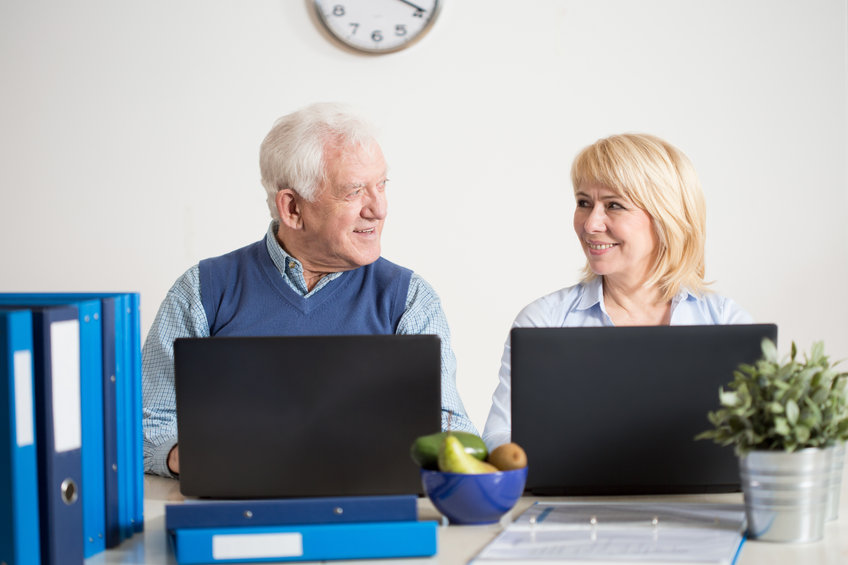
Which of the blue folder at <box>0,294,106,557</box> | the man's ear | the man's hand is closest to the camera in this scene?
the blue folder at <box>0,294,106,557</box>

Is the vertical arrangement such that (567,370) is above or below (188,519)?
above

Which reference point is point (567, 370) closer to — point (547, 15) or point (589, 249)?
point (589, 249)

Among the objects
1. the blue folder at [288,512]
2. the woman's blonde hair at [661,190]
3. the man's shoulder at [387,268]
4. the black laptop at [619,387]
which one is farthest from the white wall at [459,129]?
the blue folder at [288,512]

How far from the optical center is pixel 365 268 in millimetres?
2178

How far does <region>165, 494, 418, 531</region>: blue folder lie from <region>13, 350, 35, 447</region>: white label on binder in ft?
0.61

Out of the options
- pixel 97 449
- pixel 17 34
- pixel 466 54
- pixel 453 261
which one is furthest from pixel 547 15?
pixel 97 449

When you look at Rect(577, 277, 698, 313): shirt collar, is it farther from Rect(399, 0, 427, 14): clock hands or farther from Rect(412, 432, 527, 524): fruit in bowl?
Rect(399, 0, 427, 14): clock hands

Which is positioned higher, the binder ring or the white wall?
the white wall

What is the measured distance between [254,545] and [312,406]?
0.84ft

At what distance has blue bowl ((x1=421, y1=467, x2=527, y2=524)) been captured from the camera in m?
1.23

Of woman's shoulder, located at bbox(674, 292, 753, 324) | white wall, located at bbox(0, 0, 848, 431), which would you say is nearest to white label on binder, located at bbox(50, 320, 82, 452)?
woman's shoulder, located at bbox(674, 292, 753, 324)

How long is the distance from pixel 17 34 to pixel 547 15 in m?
1.92

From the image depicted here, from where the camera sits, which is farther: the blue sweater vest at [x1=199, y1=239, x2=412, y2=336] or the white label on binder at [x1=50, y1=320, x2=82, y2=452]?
the blue sweater vest at [x1=199, y1=239, x2=412, y2=336]

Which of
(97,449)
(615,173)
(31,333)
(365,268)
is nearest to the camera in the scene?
(31,333)
